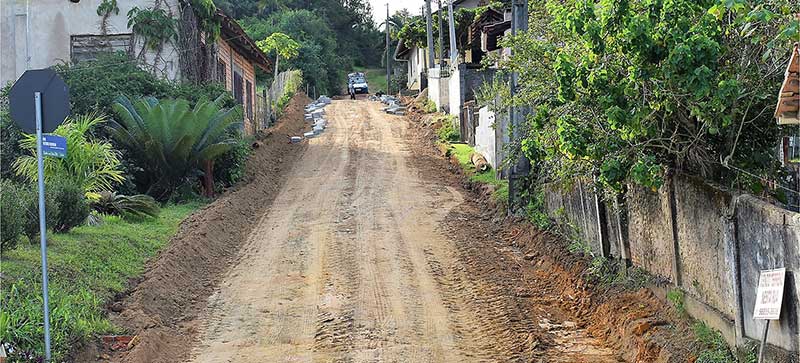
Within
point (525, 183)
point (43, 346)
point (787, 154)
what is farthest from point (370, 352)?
point (525, 183)

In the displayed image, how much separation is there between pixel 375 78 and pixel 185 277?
76757 millimetres

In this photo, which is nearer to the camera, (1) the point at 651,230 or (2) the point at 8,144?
(1) the point at 651,230

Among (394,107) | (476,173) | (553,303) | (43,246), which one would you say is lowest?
(553,303)

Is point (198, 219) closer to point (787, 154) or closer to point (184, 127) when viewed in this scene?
point (184, 127)

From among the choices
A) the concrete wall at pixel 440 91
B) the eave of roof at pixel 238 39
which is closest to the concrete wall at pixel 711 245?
the eave of roof at pixel 238 39

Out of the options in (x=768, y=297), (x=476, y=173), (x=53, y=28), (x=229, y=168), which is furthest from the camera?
(x=53, y=28)

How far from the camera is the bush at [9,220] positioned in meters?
11.8

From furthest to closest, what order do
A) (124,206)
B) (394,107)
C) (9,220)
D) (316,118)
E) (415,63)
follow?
(415,63) < (394,107) < (316,118) < (124,206) < (9,220)

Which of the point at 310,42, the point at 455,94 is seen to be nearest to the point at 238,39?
the point at 455,94

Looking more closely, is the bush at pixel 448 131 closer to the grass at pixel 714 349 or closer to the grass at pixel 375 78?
the grass at pixel 714 349

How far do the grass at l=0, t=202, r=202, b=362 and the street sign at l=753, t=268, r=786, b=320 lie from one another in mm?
6747

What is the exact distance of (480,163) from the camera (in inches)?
1038

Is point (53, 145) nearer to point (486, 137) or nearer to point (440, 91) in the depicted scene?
point (486, 137)

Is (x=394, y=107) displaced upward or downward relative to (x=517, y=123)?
upward
